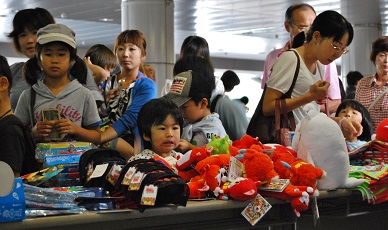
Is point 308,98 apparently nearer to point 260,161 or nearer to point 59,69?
point 260,161

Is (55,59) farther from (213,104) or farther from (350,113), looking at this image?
(350,113)

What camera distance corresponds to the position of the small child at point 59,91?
11.5ft

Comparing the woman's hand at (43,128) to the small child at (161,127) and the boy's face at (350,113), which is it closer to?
the small child at (161,127)

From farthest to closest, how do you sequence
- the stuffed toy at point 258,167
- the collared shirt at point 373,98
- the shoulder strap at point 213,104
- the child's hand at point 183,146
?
the collared shirt at point 373,98
the shoulder strap at point 213,104
the child's hand at point 183,146
the stuffed toy at point 258,167

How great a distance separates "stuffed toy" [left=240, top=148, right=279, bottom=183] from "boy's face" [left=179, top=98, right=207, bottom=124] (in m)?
1.00

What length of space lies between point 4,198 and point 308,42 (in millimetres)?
2228

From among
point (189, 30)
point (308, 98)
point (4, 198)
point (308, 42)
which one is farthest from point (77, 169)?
point (189, 30)

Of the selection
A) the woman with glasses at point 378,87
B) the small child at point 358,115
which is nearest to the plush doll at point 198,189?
the small child at point 358,115

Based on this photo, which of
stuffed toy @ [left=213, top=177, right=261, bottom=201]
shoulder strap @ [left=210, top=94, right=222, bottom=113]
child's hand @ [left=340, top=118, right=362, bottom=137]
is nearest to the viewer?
stuffed toy @ [left=213, top=177, right=261, bottom=201]

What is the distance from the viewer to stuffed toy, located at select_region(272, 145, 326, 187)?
3129mm

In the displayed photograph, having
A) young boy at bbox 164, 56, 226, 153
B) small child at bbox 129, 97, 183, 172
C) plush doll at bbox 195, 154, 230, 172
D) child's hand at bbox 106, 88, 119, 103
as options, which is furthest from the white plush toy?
child's hand at bbox 106, 88, 119, 103

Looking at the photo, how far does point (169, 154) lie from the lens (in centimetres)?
338

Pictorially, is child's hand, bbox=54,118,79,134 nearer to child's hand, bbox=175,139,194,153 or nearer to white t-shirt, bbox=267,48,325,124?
child's hand, bbox=175,139,194,153

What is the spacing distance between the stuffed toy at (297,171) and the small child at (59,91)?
3.22ft
